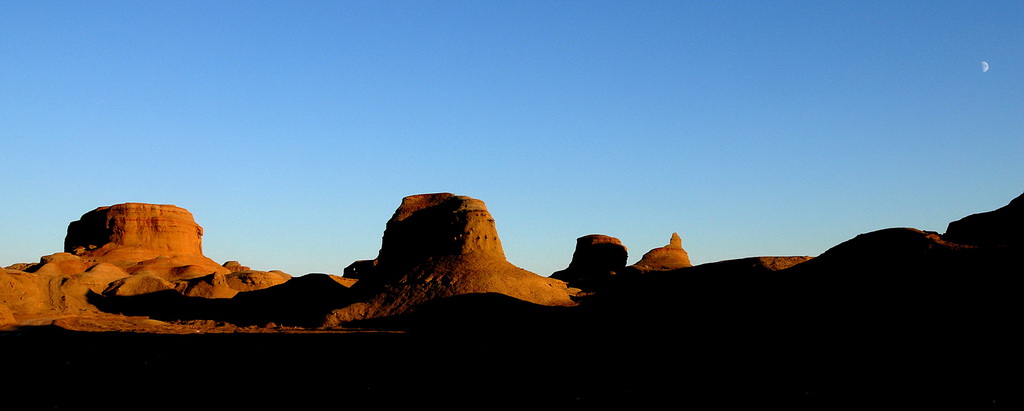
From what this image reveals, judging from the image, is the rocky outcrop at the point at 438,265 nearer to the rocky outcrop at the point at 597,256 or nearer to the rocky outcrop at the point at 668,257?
the rocky outcrop at the point at 597,256

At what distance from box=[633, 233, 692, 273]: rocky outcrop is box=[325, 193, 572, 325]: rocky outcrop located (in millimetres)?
30680

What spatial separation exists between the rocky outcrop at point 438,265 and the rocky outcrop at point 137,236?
3850 centimetres

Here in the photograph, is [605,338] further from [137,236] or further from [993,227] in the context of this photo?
[137,236]

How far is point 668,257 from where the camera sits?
60375 millimetres

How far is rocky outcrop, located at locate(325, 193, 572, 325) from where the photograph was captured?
25.8 metres

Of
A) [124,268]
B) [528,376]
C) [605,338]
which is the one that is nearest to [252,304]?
[605,338]

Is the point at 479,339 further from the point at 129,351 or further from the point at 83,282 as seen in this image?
the point at 83,282

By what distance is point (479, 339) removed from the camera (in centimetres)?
1991

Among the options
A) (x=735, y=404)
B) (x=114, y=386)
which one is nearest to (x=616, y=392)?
(x=735, y=404)

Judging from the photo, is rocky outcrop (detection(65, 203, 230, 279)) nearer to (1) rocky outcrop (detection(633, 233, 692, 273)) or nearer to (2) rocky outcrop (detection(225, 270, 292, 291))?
(2) rocky outcrop (detection(225, 270, 292, 291))

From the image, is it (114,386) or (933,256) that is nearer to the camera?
(114,386)

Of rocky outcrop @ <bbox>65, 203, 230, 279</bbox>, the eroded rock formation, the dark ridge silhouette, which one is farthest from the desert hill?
rocky outcrop @ <bbox>65, 203, 230, 279</bbox>

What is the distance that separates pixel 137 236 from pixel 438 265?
51.8 meters

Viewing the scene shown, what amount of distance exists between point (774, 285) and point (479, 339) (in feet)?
27.9
